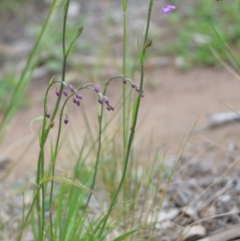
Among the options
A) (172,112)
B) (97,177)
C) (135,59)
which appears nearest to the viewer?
(97,177)

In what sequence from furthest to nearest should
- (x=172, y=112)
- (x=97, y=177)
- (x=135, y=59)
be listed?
(x=135, y=59) < (x=172, y=112) < (x=97, y=177)

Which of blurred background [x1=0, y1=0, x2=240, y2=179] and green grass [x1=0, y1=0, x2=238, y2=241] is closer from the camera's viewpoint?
green grass [x1=0, y1=0, x2=238, y2=241]

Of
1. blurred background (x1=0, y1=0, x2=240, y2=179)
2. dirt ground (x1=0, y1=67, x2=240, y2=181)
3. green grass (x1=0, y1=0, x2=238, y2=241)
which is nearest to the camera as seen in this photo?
green grass (x1=0, y1=0, x2=238, y2=241)

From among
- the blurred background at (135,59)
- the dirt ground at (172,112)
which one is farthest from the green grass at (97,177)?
the blurred background at (135,59)

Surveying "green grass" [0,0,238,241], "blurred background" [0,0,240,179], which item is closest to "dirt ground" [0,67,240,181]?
"blurred background" [0,0,240,179]

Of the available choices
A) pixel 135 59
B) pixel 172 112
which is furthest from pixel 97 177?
pixel 135 59

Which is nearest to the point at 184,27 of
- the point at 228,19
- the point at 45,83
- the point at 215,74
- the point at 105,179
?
the point at 228,19

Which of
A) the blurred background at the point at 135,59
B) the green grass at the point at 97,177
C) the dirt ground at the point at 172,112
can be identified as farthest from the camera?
the blurred background at the point at 135,59

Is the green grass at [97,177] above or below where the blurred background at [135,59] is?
below

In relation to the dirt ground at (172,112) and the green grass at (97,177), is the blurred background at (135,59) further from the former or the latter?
the green grass at (97,177)

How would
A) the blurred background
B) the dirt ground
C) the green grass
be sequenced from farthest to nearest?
the blurred background, the dirt ground, the green grass

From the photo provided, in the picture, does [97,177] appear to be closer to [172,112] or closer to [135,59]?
[172,112]

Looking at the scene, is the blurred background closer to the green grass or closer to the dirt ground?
the dirt ground
